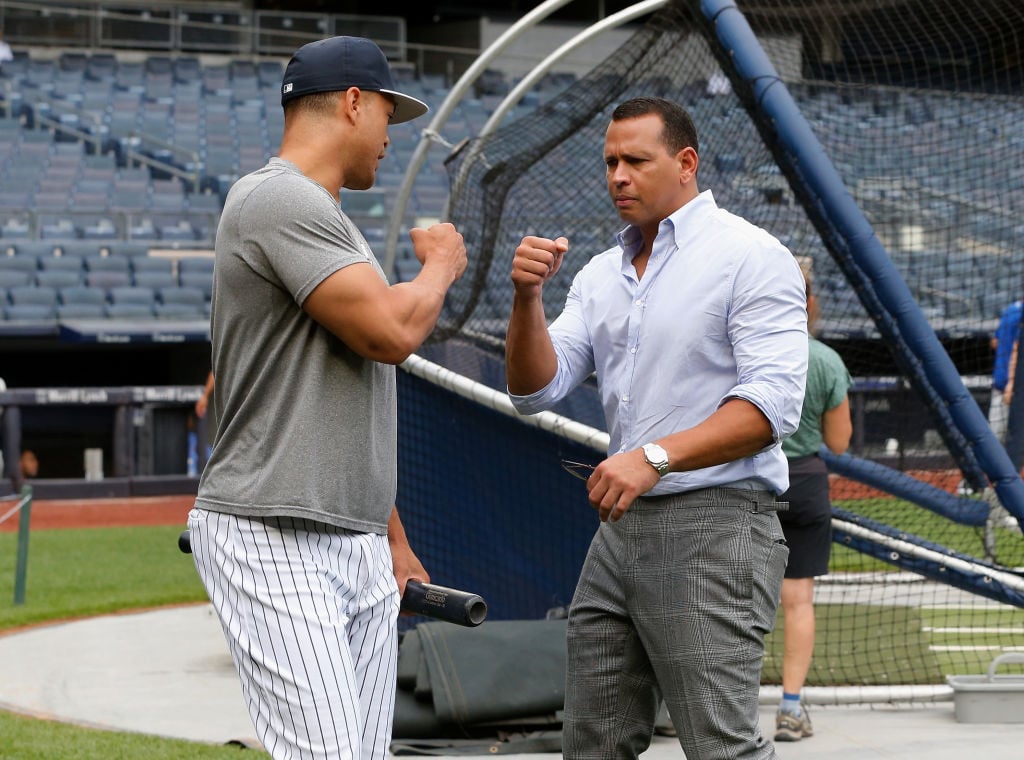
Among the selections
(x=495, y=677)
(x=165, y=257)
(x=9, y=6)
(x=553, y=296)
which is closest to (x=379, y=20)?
(x=9, y=6)

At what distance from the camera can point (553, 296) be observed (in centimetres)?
854

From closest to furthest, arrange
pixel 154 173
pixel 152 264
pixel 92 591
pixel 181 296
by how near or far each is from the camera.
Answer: pixel 92 591
pixel 181 296
pixel 152 264
pixel 154 173

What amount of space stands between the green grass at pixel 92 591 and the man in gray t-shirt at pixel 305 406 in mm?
2529

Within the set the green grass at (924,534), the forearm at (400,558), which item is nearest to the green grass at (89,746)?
the forearm at (400,558)

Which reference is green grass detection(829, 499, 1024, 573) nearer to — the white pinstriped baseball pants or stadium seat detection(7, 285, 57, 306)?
the white pinstriped baseball pants

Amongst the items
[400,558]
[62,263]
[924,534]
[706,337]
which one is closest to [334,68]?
[706,337]

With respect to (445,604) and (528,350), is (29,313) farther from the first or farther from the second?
(445,604)

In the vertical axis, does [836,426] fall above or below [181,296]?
below

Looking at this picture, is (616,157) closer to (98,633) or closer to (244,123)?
(98,633)

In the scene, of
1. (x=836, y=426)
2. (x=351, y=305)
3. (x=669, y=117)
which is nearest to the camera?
(x=351, y=305)

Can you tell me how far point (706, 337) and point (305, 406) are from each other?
947 millimetres

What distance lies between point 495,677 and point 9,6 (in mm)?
23757

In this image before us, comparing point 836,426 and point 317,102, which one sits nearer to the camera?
point 317,102

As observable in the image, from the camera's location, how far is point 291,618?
9.41 ft
